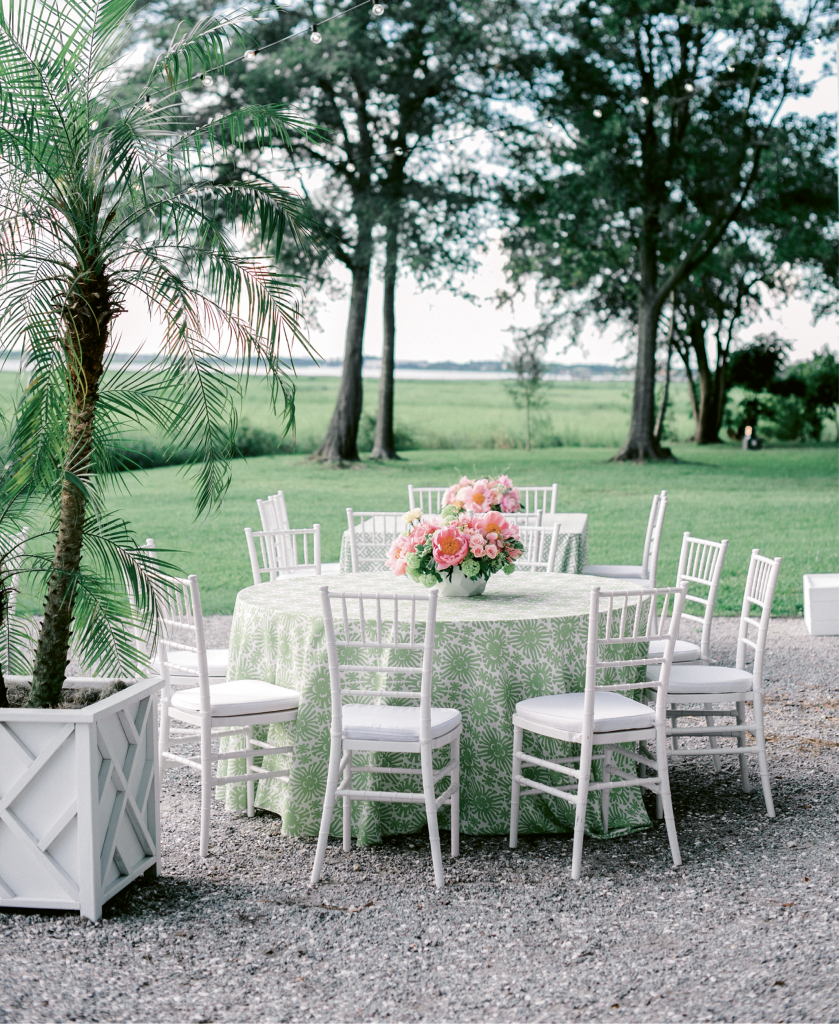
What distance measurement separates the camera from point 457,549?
3939 millimetres

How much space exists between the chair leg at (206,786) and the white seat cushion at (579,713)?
1.02 metres

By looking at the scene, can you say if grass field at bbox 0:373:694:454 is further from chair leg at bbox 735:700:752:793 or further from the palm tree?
the palm tree

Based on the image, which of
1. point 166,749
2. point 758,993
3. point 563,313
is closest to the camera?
point 758,993

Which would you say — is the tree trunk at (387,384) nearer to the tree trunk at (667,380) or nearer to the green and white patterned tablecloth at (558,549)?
the tree trunk at (667,380)

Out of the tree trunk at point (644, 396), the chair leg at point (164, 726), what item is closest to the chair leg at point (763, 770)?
→ the chair leg at point (164, 726)

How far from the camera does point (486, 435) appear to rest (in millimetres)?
16906

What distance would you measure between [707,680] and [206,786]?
5.86 ft

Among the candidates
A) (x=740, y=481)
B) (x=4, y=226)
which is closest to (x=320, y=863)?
(x=4, y=226)

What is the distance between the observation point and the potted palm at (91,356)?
120 inches

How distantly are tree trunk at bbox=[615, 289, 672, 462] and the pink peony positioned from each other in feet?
42.2

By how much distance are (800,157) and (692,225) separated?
1.76 m

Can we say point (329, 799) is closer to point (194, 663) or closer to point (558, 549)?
point (194, 663)

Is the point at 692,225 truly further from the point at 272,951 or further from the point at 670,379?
the point at 272,951

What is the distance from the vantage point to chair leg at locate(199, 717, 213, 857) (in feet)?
11.6
